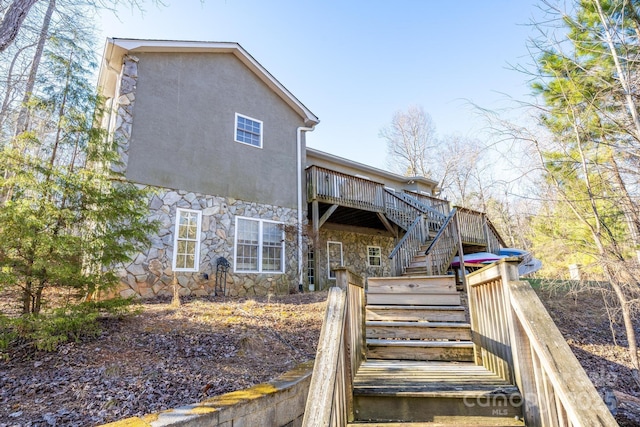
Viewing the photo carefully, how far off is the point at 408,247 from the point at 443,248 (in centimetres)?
87

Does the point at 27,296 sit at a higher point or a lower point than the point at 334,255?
lower

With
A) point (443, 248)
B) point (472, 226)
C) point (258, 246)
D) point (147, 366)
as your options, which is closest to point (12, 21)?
point (147, 366)

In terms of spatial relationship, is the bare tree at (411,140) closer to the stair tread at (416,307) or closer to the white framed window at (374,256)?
the white framed window at (374,256)

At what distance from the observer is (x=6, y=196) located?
4.00m

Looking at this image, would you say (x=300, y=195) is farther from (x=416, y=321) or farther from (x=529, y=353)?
(x=529, y=353)

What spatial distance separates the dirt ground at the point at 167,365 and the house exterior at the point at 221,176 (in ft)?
8.80

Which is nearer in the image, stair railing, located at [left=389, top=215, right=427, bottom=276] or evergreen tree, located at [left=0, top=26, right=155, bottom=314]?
evergreen tree, located at [left=0, top=26, right=155, bottom=314]

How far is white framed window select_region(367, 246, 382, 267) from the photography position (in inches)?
542

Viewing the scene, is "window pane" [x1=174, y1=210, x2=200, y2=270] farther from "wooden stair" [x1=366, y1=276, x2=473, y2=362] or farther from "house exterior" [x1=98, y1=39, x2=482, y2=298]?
"wooden stair" [x1=366, y1=276, x2=473, y2=362]

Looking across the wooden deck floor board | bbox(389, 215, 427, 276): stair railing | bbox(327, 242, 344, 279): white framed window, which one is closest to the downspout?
bbox(327, 242, 344, 279): white framed window

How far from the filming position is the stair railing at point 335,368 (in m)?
1.56

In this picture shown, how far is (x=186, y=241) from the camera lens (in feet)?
27.0

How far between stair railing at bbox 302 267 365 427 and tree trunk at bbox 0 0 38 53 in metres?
4.97

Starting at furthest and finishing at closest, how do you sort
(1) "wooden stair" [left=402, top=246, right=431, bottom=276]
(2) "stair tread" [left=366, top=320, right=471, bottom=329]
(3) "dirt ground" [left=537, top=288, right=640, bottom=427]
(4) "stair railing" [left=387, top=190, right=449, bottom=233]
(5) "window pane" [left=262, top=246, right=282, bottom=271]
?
(4) "stair railing" [left=387, top=190, right=449, bottom=233] < (5) "window pane" [left=262, top=246, right=282, bottom=271] < (1) "wooden stair" [left=402, top=246, right=431, bottom=276] < (3) "dirt ground" [left=537, top=288, right=640, bottom=427] < (2) "stair tread" [left=366, top=320, right=471, bottom=329]
